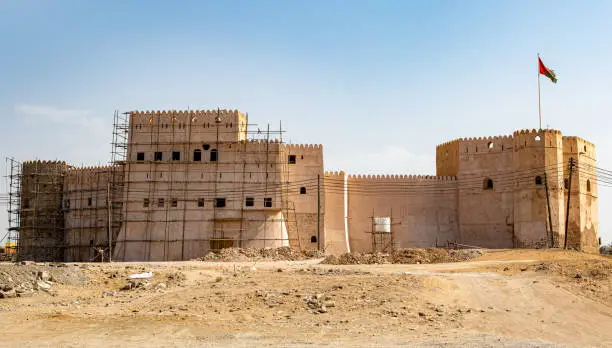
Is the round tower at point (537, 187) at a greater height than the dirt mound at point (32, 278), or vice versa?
the round tower at point (537, 187)

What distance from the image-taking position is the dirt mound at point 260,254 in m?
34.2

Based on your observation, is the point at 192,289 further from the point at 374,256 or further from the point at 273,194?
the point at 273,194

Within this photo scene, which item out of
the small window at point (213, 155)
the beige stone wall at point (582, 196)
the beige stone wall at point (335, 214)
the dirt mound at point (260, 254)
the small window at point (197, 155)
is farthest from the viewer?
the beige stone wall at point (582, 196)

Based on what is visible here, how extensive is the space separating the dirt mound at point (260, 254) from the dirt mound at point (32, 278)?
478 inches

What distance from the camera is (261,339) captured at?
1459 cm

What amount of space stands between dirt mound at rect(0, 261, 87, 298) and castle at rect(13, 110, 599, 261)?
14.8 m

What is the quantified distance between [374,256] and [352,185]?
1110 centimetres

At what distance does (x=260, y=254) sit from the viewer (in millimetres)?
35156

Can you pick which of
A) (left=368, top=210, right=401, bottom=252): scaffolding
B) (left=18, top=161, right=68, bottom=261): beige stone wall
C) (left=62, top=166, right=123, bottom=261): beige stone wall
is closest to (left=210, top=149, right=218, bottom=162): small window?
(left=62, top=166, right=123, bottom=261): beige stone wall

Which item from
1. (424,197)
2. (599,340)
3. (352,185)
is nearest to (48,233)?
(352,185)

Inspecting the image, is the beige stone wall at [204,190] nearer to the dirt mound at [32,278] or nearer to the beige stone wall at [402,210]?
the beige stone wall at [402,210]

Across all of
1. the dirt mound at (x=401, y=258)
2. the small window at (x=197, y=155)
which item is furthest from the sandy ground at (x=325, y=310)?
the small window at (x=197, y=155)

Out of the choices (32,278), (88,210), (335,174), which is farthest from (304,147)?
(32,278)

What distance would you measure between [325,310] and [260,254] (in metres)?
18.4
